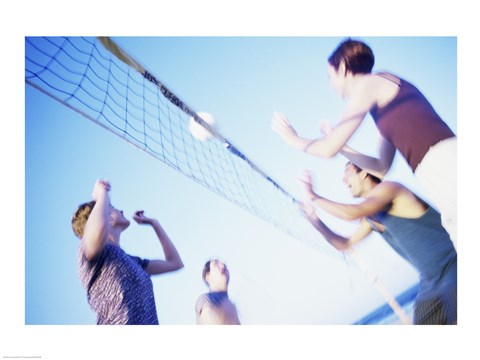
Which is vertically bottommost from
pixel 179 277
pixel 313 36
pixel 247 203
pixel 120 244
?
pixel 179 277

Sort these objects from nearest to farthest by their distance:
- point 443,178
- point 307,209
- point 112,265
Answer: point 112,265 < point 443,178 < point 307,209

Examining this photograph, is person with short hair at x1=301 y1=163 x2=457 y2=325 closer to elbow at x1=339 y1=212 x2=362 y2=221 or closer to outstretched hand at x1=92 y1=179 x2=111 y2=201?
elbow at x1=339 y1=212 x2=362 y2=221

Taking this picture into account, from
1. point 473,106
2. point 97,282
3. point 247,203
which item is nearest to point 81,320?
point 97,282

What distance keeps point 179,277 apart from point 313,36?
3.90ft

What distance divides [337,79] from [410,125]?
0.37 metres

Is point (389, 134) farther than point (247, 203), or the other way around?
point (247, 203)

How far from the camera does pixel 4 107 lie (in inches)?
82.4

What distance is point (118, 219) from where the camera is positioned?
2006mm

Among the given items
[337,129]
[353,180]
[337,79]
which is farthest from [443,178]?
[337,79]

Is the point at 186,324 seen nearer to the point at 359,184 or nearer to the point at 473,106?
the point at 359,184

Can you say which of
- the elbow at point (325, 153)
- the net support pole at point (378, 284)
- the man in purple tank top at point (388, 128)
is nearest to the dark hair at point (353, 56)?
the man in purple tank top at point (388, 128)

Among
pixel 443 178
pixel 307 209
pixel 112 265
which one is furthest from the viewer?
pixel 307 209

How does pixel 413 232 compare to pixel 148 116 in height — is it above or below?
below

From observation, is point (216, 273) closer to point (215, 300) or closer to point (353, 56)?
point (215, 300)
